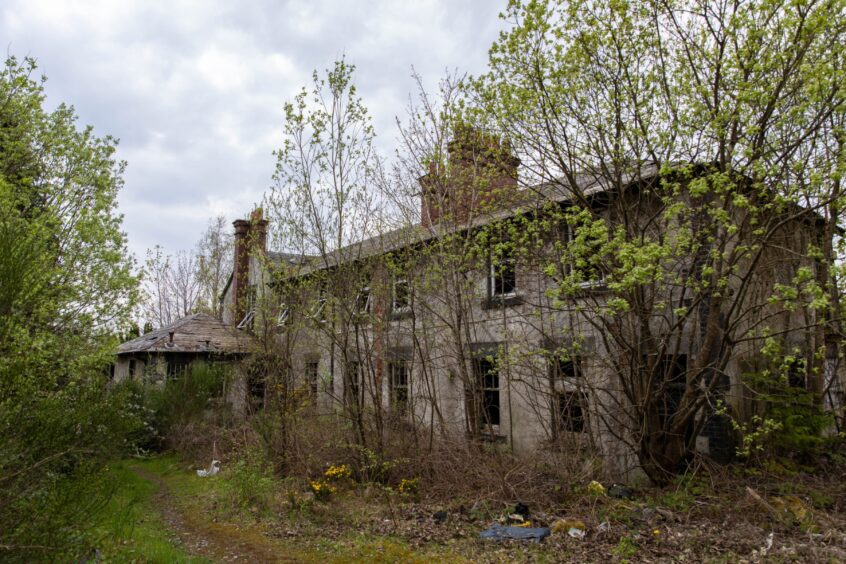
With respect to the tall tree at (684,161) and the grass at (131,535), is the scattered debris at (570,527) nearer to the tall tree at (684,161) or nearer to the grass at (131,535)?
the tall tree at (684,161)

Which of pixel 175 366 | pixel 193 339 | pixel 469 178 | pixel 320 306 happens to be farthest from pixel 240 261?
pixel 469 178

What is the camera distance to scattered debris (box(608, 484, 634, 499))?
9.09 m

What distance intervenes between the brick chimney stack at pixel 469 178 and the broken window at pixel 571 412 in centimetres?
381

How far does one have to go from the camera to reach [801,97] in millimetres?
8281

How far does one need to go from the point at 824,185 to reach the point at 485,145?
17.5ft

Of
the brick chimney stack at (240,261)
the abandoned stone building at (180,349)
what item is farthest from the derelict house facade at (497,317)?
the brick chimney stack at (240,261)

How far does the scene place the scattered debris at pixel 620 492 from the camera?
9.09 metres

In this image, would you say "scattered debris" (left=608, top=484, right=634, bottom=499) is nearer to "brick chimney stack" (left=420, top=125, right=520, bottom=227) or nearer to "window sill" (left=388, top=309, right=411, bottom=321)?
"brick chimney stack" (left=420, top=125, right=520, bottom=227)

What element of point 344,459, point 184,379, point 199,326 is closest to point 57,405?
point 344,459

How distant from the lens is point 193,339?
2233 cm

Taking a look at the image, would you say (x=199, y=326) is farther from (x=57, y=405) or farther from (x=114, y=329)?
(x=57, y=405)

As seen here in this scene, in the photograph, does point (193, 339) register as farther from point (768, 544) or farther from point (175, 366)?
point (768, 544)

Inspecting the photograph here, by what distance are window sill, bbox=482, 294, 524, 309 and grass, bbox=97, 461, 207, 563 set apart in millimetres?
8132

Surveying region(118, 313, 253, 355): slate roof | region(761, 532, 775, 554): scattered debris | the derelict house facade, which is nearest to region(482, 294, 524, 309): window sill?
the derelict house facade
